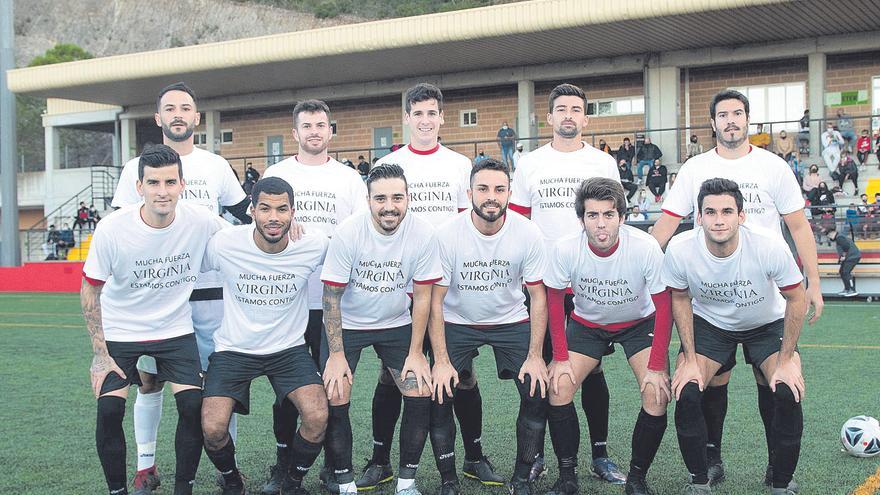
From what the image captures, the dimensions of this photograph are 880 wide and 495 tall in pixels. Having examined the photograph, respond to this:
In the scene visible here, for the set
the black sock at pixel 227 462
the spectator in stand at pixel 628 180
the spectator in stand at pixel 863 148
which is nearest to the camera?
the black sock at pixel 227 462

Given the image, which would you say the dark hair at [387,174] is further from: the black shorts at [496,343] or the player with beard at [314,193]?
the black shorts at [496,343]

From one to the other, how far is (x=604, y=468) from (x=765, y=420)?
96 centimetres

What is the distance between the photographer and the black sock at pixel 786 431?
463cm

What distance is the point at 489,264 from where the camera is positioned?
16.8 feet

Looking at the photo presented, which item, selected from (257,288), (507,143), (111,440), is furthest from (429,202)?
(507,143)

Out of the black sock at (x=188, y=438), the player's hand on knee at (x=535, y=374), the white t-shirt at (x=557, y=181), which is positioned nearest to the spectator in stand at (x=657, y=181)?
the white t-shirt at (x=557, y=181)

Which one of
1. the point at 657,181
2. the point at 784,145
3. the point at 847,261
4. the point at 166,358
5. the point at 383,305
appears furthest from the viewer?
the point at 784,145

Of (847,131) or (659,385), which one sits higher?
(847,131)

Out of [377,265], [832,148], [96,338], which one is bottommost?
[96,338]

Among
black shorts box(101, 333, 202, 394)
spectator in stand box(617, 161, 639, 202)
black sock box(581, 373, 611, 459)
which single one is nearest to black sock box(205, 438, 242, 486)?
black shorts box(101, 333, 202, 394)

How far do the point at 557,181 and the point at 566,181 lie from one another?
0.19 feet

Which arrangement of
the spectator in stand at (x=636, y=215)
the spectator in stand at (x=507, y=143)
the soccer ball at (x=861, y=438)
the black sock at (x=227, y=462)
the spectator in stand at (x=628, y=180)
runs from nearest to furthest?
the black sock at (x=227, y=462) → the soccer ball at (x=861, y=438) → the spectator in stand at (x=636, y=215) → the spectator in stand at (x=628, y=180) → the spectator in stand at (x=507, y=143)

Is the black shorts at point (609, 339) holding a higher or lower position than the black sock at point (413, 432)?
higher

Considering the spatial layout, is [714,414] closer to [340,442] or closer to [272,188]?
[340,442]
